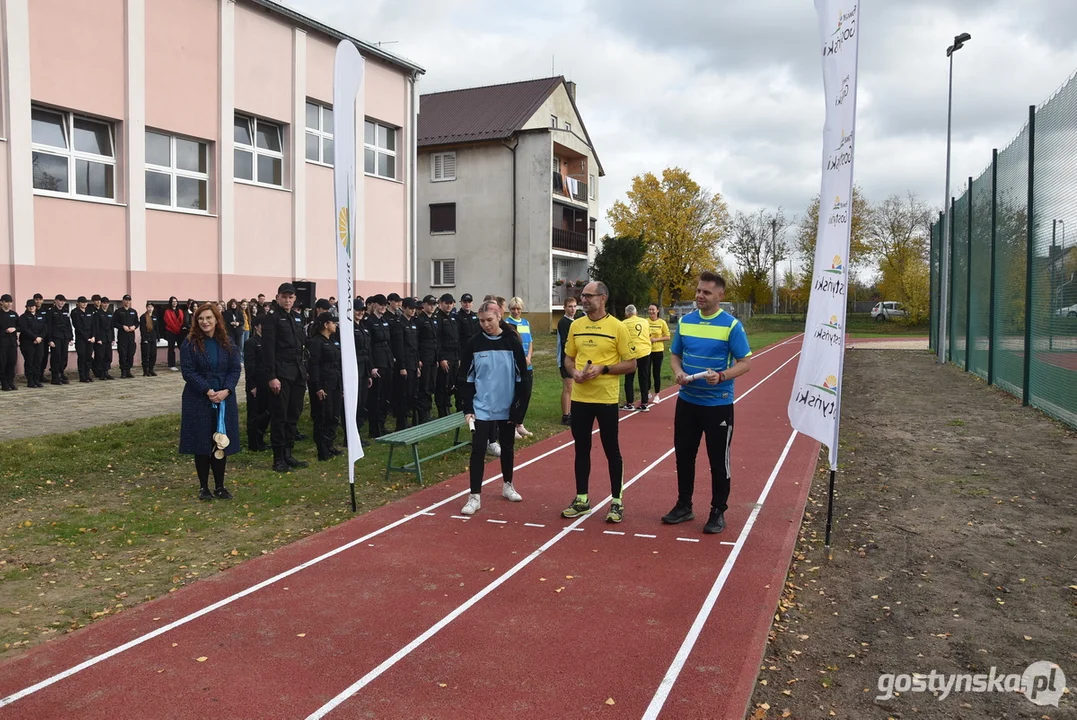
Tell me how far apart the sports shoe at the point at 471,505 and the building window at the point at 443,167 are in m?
37.6

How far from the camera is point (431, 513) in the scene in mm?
7723

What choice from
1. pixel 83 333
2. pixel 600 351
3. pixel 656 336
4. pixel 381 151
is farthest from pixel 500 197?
pixel 600 351

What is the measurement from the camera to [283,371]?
9781mm

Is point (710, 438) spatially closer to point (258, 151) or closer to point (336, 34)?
point (258, 151)

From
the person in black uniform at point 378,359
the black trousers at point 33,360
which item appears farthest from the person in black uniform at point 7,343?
the person in black uniform at point 378,359

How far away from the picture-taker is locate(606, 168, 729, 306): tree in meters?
61.2

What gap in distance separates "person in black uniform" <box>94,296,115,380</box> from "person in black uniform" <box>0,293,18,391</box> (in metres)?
1.81

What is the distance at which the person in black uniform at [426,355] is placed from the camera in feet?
40.7

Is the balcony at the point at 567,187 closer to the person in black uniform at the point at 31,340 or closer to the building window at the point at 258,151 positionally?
the building window at the point at 258,151

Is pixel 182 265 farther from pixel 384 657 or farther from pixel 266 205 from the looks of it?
pixel 384 657

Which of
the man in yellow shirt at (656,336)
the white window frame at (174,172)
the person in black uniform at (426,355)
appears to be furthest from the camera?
the white window frame at (174,172)

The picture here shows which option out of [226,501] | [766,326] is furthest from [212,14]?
[766,326]

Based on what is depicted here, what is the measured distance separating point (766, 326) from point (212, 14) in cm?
4580

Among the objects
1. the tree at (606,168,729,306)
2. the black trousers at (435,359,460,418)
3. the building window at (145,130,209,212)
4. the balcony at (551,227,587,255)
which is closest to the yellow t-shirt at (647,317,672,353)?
the black trousers at (435,359,460,418)
